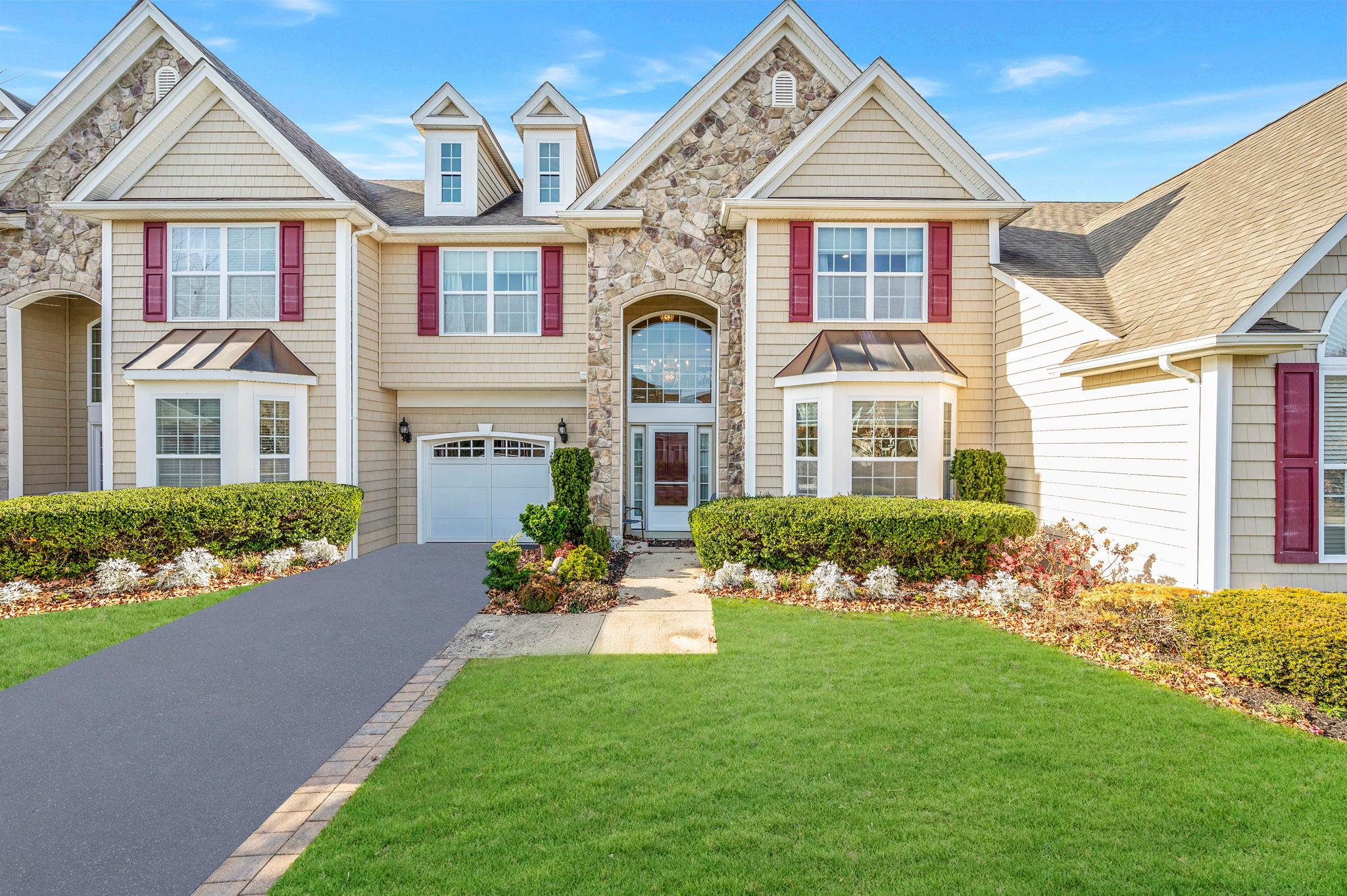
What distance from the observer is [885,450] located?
10.2 m

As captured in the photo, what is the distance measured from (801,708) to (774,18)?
37.4 ft

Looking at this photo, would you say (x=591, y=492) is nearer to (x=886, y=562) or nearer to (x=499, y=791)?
(x=886, y=562)

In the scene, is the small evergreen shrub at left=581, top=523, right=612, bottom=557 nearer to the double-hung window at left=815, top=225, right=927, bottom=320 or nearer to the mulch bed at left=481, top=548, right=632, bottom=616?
the mulch bed at left=481, top=548, right=632, bottom=616

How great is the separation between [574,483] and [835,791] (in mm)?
7459

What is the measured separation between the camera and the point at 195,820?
358 cm

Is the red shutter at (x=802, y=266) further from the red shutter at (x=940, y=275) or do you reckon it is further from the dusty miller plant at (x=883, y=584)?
the dusty miller plant at (x=883, y=584)

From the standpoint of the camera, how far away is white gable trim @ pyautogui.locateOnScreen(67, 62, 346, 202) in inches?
420

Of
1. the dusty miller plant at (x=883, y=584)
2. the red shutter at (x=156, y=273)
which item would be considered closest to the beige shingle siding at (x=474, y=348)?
the red shutter at (x=156, y=273)

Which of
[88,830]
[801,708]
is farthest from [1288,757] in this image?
[88,830]

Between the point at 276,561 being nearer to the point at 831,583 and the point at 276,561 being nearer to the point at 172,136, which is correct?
the point at 172,136

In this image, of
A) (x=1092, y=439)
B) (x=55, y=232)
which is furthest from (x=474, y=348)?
(x=1092, y=439)

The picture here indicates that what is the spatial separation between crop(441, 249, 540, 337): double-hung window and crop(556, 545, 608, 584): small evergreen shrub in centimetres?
523

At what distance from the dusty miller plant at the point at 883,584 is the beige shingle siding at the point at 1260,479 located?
3437 mm

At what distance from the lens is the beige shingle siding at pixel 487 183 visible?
13.1m
